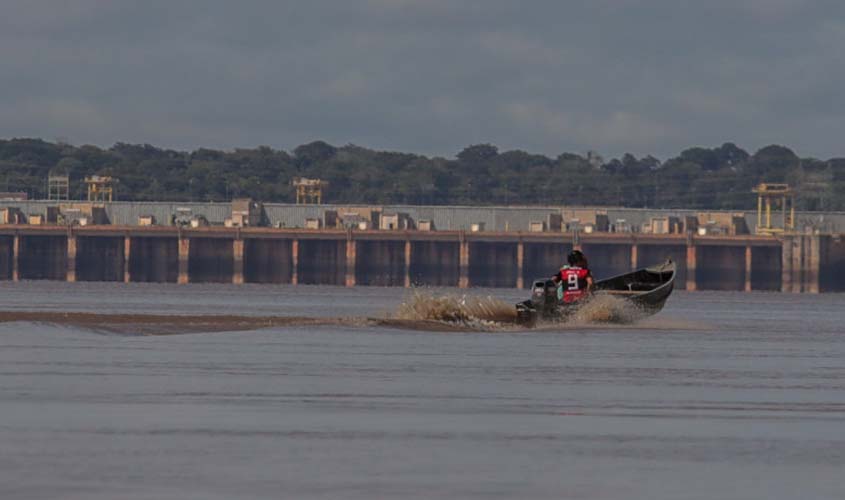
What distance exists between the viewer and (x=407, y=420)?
2997cm

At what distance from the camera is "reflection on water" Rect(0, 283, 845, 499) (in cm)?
2320

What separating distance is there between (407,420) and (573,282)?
3010cm

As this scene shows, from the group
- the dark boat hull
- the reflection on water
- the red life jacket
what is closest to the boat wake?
the dark boat hull

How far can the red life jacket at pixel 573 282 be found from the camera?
58.9 m

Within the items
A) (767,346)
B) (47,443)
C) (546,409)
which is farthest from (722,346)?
(47,443)

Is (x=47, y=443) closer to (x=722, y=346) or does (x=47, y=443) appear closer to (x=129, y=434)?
(x=129, y=434)

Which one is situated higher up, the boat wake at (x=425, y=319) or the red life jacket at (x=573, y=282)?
the red life jacket at (x=573, y=282)

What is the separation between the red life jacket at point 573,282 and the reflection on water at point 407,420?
731 centimetres

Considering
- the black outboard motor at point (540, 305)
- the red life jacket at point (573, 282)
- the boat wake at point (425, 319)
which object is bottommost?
the boat wake at point (425, 319)

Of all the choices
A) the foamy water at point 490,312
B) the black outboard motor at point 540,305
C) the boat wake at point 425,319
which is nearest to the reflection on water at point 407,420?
the boat wake at point 425,319

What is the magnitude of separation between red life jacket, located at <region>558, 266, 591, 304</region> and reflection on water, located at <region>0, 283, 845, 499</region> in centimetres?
731

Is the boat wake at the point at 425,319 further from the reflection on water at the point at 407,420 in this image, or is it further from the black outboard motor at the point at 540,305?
the reflection on water at the point at 407,420

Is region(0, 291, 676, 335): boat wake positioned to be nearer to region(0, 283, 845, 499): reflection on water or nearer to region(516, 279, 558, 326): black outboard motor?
region(516, 279, 558, 326): black outboard motor

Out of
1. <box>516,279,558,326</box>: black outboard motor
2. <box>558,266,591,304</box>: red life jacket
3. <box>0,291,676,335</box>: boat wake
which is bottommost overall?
<box>0,291,676,335</box>: boat wake
